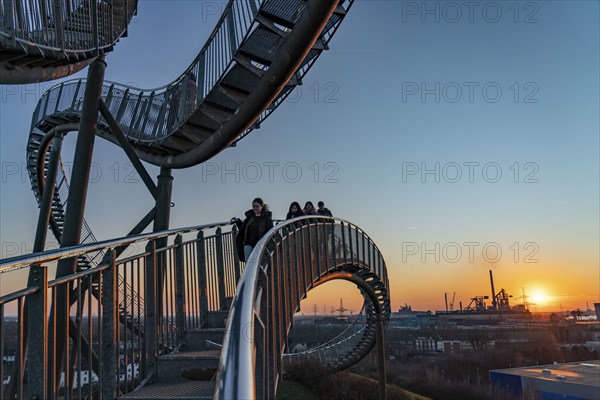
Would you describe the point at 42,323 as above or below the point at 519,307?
above

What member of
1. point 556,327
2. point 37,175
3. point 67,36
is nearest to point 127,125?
point 67,36

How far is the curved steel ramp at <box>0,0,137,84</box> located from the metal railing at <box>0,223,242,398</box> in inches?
111

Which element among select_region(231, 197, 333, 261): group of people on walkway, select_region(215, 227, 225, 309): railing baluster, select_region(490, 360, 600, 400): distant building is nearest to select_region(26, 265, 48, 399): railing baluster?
select_region(231, 197, 333, 261): group of people on walkway

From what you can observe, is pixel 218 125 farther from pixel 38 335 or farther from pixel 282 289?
pixel 38 335

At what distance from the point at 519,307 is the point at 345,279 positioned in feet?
427

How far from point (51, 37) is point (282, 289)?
4691 millimetres

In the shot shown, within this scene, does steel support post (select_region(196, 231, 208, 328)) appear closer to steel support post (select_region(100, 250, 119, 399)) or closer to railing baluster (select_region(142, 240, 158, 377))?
railing baluster (select_region(142, 240, 158, 377))

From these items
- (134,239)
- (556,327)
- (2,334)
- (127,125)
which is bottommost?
(556,327)

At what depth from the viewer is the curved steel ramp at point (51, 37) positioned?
5941 mm

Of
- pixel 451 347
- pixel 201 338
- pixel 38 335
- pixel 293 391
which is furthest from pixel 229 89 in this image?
pixel 451 347

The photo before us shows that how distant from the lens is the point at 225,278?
936 cm

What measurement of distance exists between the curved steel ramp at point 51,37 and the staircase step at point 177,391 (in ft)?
13.5

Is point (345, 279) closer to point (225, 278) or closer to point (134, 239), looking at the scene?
point (225, 278)

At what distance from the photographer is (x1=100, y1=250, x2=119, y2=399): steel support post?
4395 mm
